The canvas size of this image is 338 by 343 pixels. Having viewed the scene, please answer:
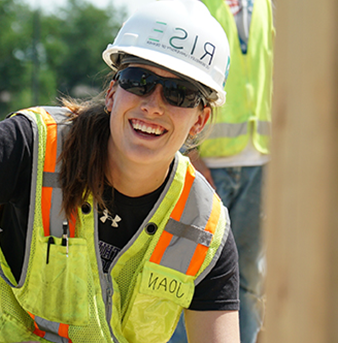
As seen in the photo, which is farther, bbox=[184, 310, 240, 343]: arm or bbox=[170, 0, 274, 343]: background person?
bbox=[170, 0, 274, 343]: background person

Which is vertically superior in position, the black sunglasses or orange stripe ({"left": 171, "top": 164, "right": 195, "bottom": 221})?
the black sunglasses


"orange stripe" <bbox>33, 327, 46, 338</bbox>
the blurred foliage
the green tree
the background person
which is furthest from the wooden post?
the green tree

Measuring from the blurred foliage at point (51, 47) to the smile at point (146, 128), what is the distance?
35.5m

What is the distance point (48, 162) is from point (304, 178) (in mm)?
1448

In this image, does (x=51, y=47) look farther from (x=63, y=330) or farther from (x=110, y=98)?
(x=63, y=330)

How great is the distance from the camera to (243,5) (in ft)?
11.7

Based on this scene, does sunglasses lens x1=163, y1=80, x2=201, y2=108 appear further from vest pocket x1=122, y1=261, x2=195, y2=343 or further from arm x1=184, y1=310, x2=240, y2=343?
arm x1=184, y1=310, x2=240, y2=343

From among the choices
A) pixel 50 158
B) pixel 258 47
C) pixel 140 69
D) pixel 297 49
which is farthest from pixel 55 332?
pixel 258 47

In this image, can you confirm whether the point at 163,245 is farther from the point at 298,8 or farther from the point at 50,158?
the point at 298,8

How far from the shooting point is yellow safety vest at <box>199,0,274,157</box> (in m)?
3.48

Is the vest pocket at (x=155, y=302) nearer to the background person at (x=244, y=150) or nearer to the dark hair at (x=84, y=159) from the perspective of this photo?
the dark hair at (x=84, y=159)

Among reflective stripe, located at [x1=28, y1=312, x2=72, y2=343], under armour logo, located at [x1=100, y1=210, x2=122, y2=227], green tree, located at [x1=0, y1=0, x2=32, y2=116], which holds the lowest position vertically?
reflective stripe, located at [x1=28, y1=312, x2=72, y2=343]

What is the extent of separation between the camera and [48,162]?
211cm

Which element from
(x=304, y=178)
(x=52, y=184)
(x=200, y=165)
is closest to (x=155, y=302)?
(x=52, y=184)
